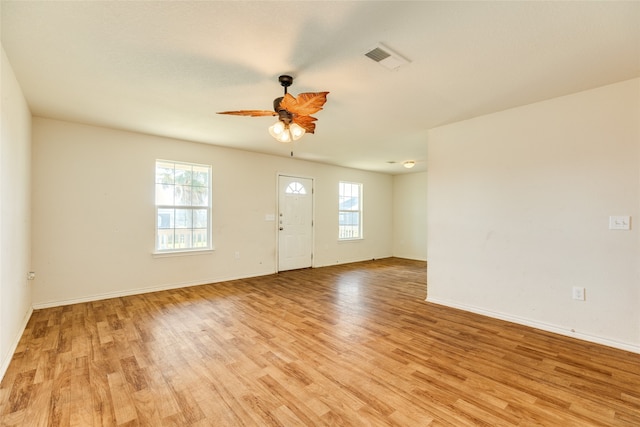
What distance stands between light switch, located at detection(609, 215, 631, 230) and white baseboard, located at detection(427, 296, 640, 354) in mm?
1031

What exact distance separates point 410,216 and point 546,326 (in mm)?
5015

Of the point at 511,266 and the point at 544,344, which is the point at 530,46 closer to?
the point at 511,266

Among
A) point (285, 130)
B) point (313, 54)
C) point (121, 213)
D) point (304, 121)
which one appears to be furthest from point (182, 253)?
point (313, 54)

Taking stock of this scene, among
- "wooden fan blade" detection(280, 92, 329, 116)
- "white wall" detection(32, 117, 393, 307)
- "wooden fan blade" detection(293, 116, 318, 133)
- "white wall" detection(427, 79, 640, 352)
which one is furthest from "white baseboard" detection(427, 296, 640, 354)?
"white wall" detection(32, 117, 393, 307)

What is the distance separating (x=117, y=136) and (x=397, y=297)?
183 inches

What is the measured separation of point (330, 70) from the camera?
2371 mm

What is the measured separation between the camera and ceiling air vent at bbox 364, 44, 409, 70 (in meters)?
2.06

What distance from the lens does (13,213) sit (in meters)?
2.52

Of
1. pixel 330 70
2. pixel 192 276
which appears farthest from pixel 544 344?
pixel 192 276

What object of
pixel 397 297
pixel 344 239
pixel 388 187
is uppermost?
pixel 388 187

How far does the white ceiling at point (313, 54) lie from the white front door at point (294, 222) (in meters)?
2.68

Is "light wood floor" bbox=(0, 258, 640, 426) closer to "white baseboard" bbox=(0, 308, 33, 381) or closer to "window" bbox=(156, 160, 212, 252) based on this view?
"white baseboard" bbox=(0, 308, 33, 381)

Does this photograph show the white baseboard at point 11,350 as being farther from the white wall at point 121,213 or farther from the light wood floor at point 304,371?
the white wall at point 121,213

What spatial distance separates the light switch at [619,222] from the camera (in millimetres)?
2543
